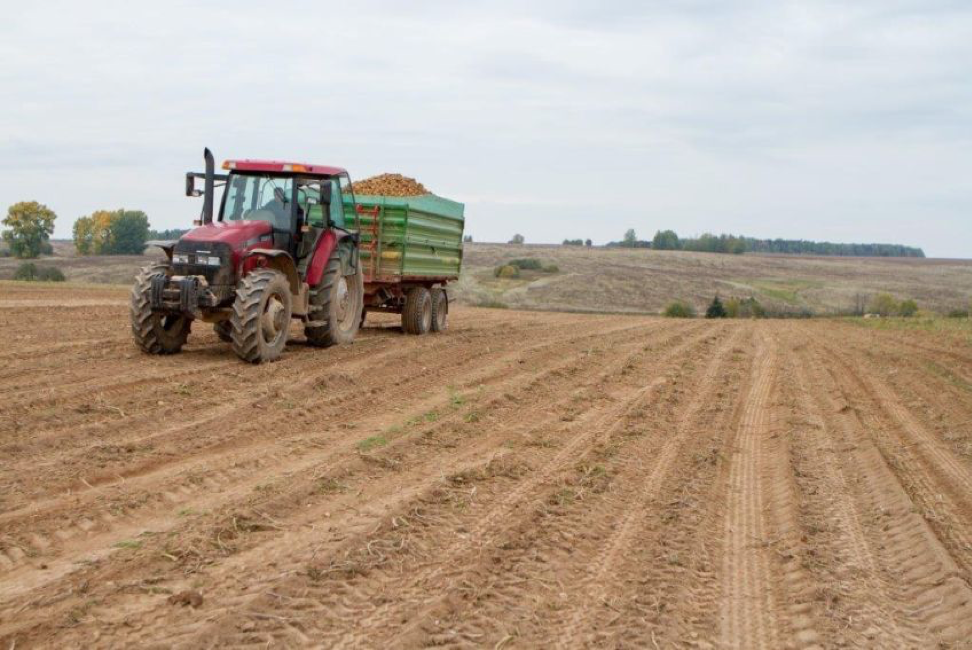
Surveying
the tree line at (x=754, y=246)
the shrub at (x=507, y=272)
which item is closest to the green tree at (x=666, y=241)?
the tree line at (x=754, y=246)

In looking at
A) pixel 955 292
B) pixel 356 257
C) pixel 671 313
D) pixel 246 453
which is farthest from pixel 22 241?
pixel 955 292

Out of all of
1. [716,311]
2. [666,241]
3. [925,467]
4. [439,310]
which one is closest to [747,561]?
[925,467]

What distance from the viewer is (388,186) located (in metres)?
15.0

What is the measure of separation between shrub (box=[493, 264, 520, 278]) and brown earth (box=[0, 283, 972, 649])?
129ft

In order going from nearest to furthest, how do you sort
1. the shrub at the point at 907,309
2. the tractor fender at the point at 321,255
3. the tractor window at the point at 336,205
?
the tractor fender at the point at 321,255 → the tractor window at the point at 336,205 → the shrub at the point at 907,309

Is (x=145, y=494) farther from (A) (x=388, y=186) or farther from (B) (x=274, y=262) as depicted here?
(A) (x=388, y=186)

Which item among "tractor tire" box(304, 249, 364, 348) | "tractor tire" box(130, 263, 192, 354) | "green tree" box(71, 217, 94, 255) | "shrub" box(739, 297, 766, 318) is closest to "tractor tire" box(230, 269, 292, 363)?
"tractor tire" box(130, 263, 192, 354)

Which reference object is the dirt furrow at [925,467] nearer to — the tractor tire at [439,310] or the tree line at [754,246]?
the tractor tire at [439,310]

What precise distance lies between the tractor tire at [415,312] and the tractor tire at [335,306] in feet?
6.71

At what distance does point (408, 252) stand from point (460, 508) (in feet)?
29.8

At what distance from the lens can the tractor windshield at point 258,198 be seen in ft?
38.7

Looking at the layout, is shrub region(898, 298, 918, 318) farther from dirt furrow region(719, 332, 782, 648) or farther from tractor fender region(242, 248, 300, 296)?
dirt furrow region(719, 332, 782, 648)

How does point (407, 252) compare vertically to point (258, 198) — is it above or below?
below

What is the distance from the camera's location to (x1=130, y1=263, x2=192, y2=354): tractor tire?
10.5 m
